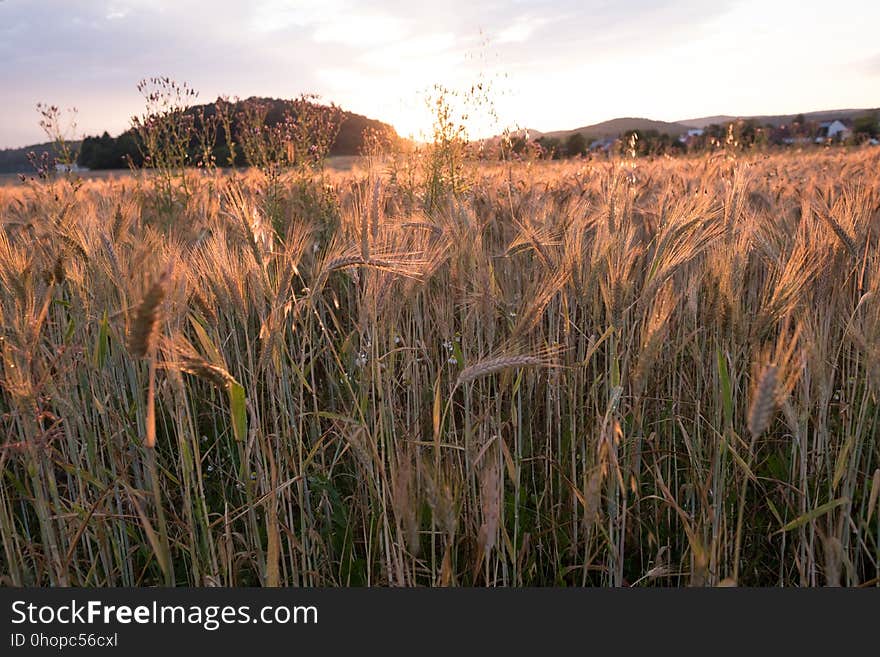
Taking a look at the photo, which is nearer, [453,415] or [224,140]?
[453,415]

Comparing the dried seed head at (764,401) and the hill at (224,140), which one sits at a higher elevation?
the hill at (224,140)

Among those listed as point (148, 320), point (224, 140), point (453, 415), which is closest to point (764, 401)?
point (453, 415)

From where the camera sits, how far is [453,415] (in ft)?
5.77

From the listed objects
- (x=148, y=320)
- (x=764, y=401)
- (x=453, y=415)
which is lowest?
(x=453, y=415)

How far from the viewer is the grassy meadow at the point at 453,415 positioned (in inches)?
51.0

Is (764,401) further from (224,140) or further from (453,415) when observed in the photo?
(224,140)

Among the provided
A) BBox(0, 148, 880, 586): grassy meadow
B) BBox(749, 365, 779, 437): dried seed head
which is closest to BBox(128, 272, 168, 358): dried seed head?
BBox(0, 148, 880, 586): grassy meadow

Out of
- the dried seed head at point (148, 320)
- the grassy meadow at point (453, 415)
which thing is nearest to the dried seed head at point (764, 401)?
the grassy meadow at point (453, 415)

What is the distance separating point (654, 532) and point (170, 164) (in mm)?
3662

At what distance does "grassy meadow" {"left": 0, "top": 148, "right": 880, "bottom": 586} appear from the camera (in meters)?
1.30

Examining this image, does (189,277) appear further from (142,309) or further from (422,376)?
(422,376)

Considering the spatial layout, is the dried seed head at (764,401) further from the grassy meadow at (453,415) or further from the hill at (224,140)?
the hill at (224,140)

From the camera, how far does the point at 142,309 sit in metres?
0.99

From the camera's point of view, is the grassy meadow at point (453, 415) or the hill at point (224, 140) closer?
the grassy meadow at point (453, 415)
